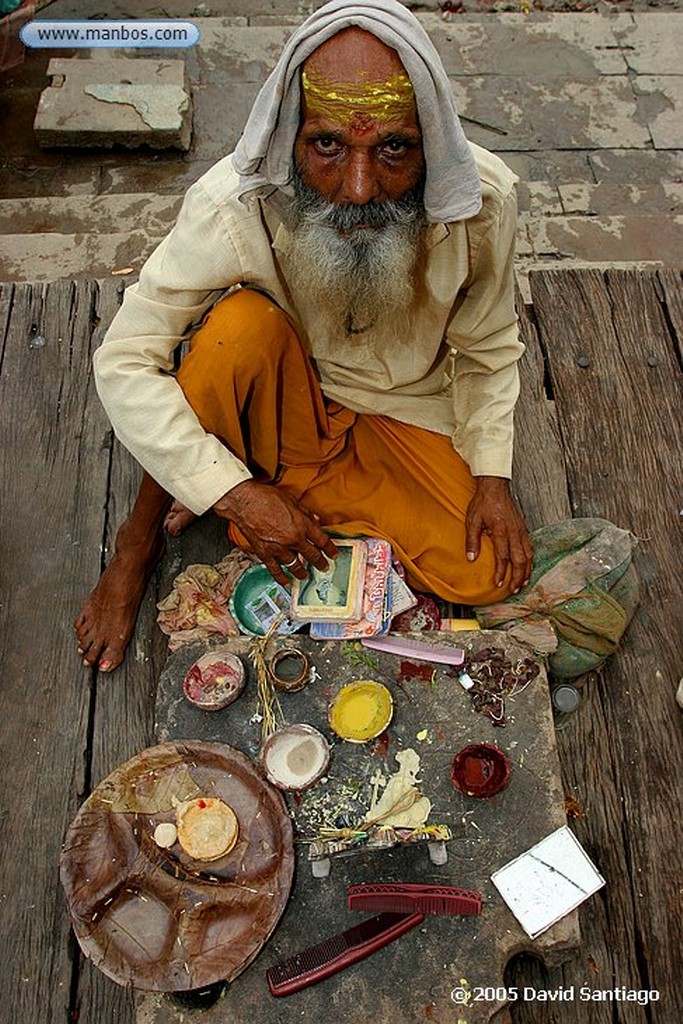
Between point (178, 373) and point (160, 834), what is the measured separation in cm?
107

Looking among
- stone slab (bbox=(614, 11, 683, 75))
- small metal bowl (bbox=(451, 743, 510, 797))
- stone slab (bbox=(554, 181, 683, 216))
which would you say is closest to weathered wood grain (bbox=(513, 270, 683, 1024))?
small metal bowl (bbox=(451, 743, 510, 797))

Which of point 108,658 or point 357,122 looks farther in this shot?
point 108,658

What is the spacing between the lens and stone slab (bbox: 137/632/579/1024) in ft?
6.30

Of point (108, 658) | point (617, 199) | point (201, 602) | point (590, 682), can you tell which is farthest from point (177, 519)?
point (617, 199)

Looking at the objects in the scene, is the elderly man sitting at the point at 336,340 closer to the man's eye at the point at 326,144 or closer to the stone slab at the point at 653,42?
the man's eye at the point at 326,144

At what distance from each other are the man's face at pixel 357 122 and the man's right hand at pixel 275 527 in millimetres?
746

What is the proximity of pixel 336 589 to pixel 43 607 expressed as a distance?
863 millimetres

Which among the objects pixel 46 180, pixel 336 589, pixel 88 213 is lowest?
pixel 46 180

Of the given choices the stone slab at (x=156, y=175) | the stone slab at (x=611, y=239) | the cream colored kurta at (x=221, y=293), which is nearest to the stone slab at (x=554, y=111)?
the stone slab at (x=611, y=239)

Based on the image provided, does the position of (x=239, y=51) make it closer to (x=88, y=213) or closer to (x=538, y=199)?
(x=88, y=213)

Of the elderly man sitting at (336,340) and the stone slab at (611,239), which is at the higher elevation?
the elderly man sitting at (336,340)

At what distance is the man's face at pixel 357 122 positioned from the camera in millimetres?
1794

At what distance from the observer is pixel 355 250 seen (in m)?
2.00

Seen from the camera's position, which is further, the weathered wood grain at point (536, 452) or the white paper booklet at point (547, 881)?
the weathered wood grain at point (536, 452)
